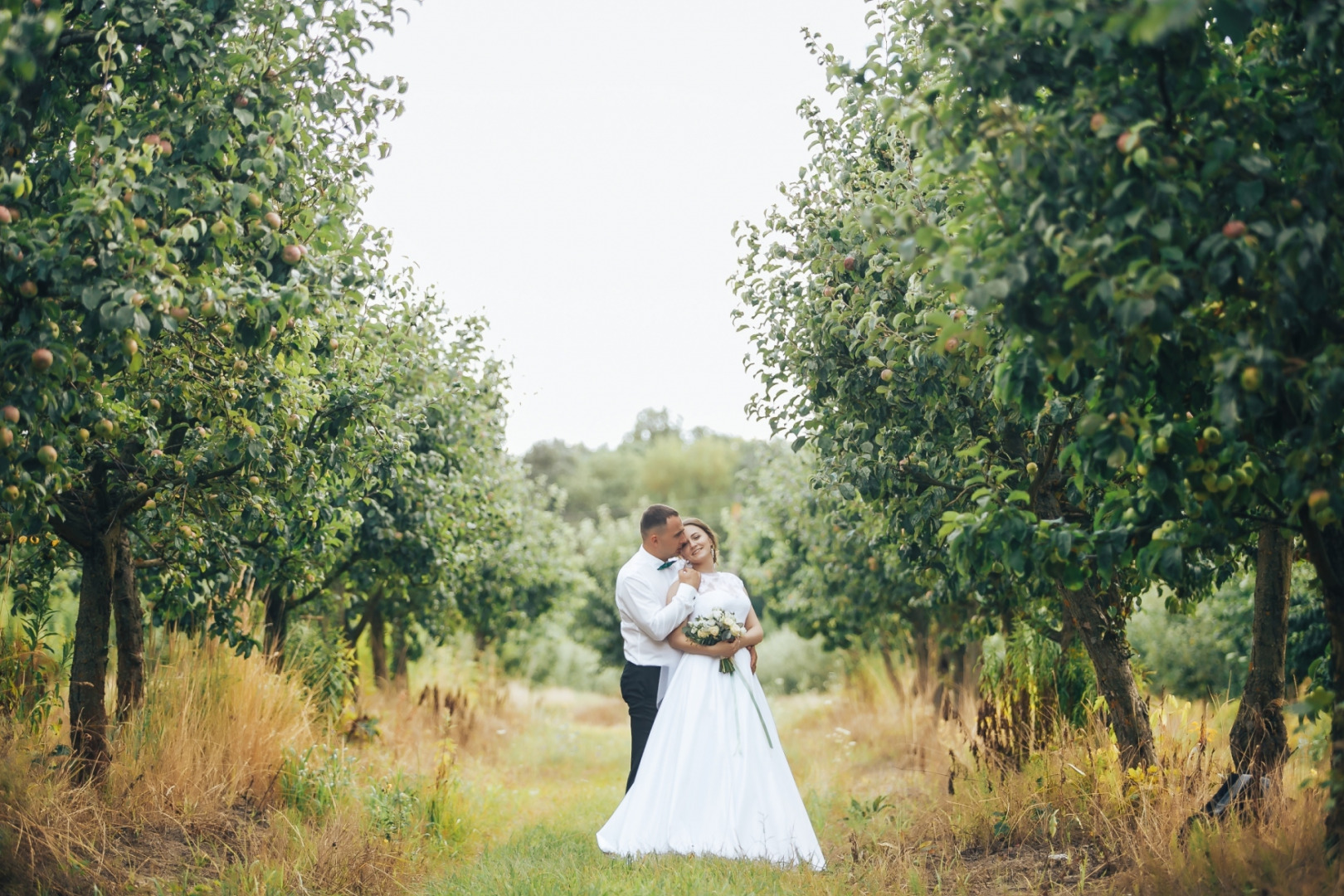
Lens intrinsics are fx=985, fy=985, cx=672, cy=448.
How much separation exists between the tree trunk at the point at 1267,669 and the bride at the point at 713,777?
2451mm

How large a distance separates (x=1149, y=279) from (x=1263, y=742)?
351 cm

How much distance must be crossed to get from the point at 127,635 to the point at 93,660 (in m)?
0.44

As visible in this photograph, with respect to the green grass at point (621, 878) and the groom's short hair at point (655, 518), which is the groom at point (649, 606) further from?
the green grass at point (621, 878)

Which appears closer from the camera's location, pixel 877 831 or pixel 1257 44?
pixel 1257 44

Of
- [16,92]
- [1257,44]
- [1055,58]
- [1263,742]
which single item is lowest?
[1263,742]

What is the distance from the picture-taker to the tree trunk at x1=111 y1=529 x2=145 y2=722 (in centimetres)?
598

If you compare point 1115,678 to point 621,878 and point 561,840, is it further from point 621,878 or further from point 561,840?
point 561,840

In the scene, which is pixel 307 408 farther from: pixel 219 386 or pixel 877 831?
pixel 877 831

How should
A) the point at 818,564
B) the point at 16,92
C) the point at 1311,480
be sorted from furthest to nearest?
1. the point at 818,564
2. the point at 16,92
3. the point at 1311,480

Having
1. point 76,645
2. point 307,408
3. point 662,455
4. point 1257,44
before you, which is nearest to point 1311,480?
point 1257,44

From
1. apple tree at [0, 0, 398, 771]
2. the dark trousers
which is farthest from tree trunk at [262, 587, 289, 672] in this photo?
the dark trousers

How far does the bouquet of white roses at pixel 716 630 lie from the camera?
21.6 ft

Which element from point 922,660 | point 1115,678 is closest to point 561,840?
point 1115,678

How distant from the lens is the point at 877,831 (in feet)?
22.6
